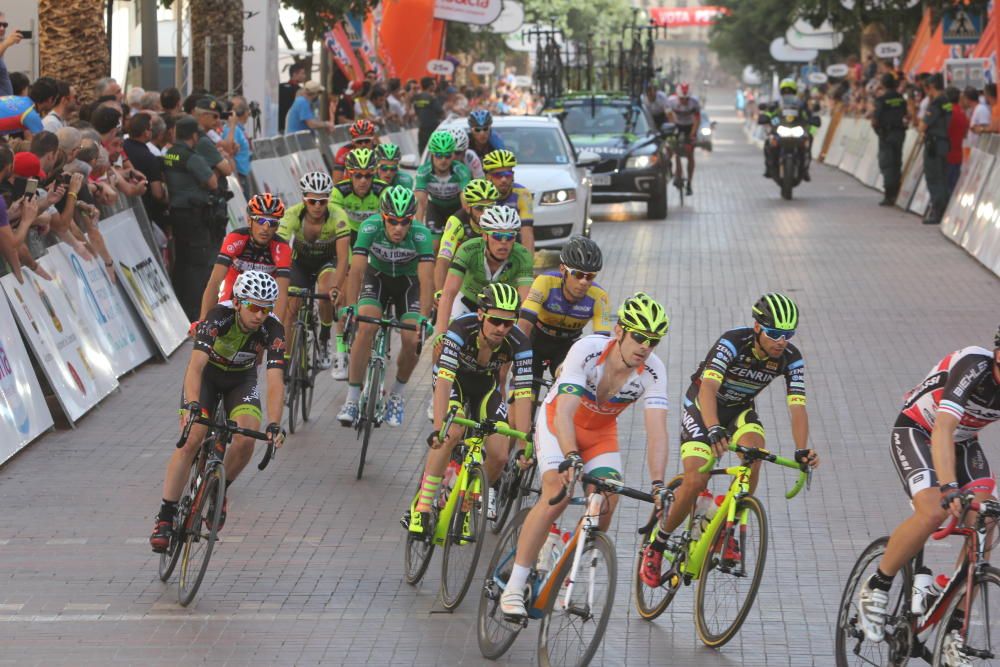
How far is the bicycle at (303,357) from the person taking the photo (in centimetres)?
1316

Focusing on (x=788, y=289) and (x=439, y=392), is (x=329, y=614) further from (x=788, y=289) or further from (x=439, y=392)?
(x=788, y=289)

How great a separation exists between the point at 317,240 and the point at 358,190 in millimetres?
925

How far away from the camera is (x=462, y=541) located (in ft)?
28.1

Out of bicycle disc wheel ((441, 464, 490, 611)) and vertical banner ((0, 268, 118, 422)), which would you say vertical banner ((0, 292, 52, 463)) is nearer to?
vertical banner ((0, 268, 118, 422))

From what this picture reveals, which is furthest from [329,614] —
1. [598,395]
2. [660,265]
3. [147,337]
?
[660,265]

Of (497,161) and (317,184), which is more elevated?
(497,161)

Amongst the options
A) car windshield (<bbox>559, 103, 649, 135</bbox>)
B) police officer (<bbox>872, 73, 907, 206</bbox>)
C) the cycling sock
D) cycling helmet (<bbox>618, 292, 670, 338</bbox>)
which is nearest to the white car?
car windshield (<bbox>559, 103, 649, 135</bbox>)

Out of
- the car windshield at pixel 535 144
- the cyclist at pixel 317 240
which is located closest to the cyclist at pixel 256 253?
the cyclist at pixel 317 240

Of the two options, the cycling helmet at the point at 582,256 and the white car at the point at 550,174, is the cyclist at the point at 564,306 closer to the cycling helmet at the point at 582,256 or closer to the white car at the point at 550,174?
the cycling helmet at the point at 582,256

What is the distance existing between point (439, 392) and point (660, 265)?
552 inches

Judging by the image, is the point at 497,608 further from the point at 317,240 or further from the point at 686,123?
the point at 686,123

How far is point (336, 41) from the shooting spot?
121 ft

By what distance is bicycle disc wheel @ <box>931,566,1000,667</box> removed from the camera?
6719mm

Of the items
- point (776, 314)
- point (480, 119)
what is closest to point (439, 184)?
point (480, 119)
